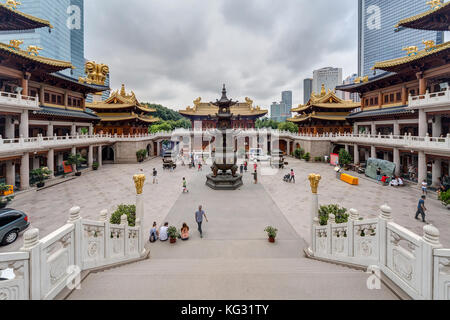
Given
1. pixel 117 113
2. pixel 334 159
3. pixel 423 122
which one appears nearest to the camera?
pixel 423 122

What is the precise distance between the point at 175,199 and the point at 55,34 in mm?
103067

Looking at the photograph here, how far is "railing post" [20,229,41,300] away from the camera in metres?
3.96

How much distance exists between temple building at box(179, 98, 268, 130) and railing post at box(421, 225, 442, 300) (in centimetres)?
4287

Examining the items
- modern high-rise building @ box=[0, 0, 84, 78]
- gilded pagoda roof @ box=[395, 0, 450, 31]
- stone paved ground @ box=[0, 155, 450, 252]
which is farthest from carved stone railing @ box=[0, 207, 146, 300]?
modern high-rise building @ box=[0, 0, 84, 78]

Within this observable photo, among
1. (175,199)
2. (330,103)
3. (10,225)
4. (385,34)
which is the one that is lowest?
(175,199)

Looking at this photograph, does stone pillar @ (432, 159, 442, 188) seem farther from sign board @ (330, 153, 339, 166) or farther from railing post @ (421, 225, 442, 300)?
railing post @ (421, 225, 442, 300)

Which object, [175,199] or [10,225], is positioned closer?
[10,225]

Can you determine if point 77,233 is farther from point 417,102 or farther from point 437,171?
point 437,171

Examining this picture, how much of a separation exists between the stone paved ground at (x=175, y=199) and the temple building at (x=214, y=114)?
87.5 feet

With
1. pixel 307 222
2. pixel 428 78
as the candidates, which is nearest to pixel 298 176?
pixel 307 222

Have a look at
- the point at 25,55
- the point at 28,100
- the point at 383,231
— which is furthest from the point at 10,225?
the point at 25,55

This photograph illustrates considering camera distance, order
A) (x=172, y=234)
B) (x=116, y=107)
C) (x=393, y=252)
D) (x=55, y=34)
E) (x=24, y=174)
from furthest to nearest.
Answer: (x=55, y=34)
(x=116, y=107)
(x=24, y=174)
(x=172, y=234)
(x=393, y=252)

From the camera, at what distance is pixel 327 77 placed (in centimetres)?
13212
